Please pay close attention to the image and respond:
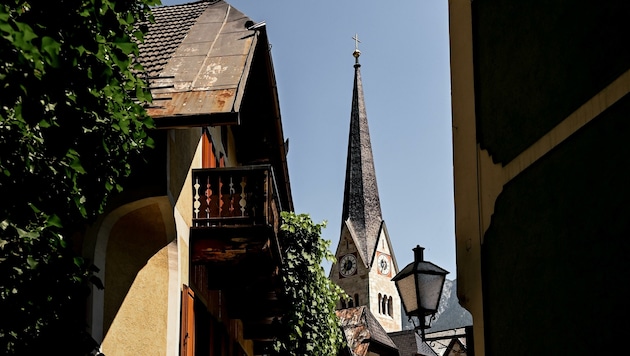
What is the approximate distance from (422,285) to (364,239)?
2655 inches

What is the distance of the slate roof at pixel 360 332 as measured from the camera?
129 ft

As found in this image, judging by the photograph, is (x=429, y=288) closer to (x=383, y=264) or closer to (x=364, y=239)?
(x=364, y=239)

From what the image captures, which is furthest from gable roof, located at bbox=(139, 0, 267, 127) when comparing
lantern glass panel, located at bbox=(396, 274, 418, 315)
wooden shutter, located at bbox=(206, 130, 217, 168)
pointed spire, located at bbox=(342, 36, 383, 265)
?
pointed spire, located at bbox=(342, 36, 383, 265)

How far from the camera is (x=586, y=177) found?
412cm

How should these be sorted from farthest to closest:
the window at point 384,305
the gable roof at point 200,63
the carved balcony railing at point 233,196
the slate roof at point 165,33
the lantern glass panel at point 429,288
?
the window at point 384,305 < the slate roof at point 165,33 < the carved balcony railing at point 233,196 < the gable roof at point 200,63 < the lantern glass panel at point 429,288

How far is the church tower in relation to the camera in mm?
76812

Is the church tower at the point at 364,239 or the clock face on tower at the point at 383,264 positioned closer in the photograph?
the church tower at the point at 364,239

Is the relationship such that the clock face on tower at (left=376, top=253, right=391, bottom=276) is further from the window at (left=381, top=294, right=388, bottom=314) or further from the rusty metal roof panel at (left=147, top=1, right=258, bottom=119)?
the rusty metal roof panel at (left=147, top=1, right=258, bottom=119)

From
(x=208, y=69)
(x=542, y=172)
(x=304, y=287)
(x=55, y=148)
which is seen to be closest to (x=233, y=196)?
(x=208, y=69)

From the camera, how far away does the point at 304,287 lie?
15.6 m

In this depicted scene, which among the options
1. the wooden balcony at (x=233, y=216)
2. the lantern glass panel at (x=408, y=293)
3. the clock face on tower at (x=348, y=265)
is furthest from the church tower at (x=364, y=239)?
the lantern glass panel at (x=408, y=293)

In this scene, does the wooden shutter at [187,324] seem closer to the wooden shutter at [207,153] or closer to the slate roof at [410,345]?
the wooden shutter at [207,153]

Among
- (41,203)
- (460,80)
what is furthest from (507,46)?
(41,203)

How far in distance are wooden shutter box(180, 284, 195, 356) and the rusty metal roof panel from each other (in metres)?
2.33
